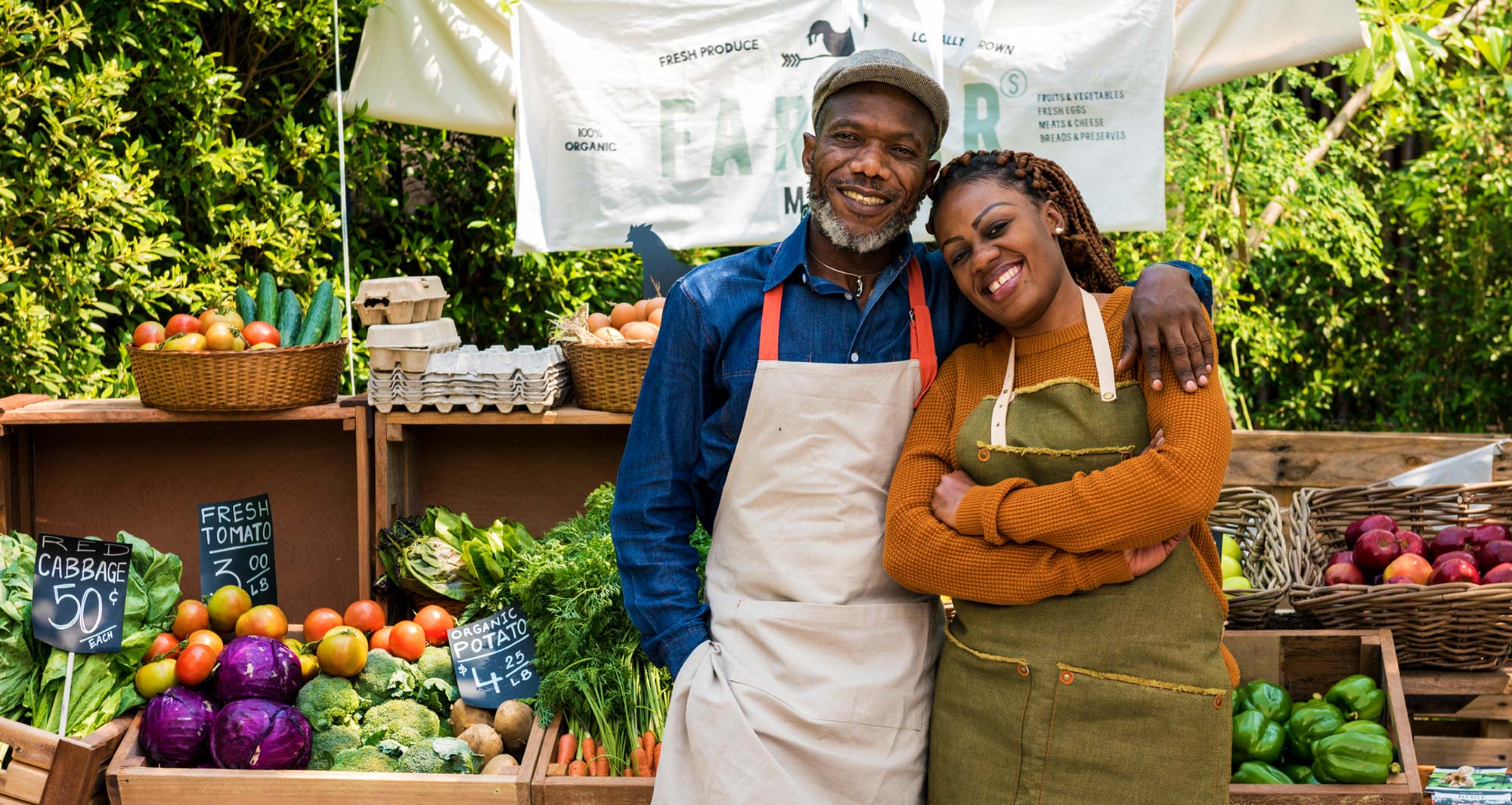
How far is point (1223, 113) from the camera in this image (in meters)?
5.74

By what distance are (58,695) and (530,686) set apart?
1099mm

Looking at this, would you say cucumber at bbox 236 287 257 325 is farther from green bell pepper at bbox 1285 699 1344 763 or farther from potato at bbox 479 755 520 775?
green bell pepper at bbox 1285 699 1344 763

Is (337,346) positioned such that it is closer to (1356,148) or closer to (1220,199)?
(1220,199)

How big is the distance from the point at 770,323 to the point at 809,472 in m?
0.26

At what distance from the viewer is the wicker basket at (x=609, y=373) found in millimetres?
3352

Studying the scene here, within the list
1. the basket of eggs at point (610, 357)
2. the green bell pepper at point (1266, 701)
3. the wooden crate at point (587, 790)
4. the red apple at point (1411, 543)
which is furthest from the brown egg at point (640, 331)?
the red apple at point (1411, 543)

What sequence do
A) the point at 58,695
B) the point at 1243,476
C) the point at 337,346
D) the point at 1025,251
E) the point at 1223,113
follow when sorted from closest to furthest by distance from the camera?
the point at 1025,251 → the point at 58,695 → the point at 337,346 → the point at 1243,476 → the point at 1223,113

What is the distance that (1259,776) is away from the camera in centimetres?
265

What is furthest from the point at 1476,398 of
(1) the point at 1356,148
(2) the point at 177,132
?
(2) the point at 177,132

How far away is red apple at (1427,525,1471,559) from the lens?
3318 mm

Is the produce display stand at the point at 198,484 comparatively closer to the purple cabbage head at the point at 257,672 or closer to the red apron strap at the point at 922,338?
the purple cabbage head at the point at 257,672

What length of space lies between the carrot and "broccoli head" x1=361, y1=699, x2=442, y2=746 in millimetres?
340

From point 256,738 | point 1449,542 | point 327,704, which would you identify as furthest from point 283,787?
point 1449,542

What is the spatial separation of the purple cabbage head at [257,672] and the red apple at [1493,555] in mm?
3057
